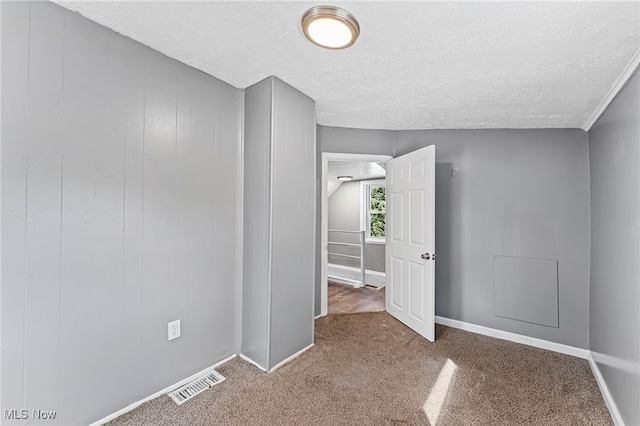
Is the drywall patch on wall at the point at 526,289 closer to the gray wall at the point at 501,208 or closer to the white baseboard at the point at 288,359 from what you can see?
the gray wall at the point at 501,208

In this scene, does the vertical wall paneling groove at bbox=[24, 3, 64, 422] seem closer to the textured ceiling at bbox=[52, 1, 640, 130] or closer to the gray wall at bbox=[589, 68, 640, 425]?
the textured ceiling at bbox=[52, 1, 640, 130]

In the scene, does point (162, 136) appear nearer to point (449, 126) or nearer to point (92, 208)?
point (92, 208)

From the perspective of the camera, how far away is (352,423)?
5.48 feet

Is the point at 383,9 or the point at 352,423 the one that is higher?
the point at 383,9

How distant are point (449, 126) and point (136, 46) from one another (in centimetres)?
279

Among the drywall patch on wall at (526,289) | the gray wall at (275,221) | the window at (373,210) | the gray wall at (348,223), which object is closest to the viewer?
the gray wall at (275,221)

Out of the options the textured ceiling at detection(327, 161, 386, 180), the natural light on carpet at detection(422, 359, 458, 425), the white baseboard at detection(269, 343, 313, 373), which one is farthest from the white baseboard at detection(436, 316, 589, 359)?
the textured ceiling at detection(327, 161, 386, 180)

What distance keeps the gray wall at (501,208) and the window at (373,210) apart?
2602 millimetres

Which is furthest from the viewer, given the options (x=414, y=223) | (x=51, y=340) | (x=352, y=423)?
(x=414, y=223)

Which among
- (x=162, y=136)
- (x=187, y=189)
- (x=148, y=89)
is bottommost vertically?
(x=187, y=189)

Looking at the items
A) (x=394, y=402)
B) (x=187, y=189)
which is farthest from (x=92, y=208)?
(x=394, y=402)

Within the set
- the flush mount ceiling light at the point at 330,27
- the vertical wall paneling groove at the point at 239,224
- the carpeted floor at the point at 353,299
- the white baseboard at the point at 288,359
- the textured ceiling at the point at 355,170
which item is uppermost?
the flush mount ceiling light at the point at 330,27
